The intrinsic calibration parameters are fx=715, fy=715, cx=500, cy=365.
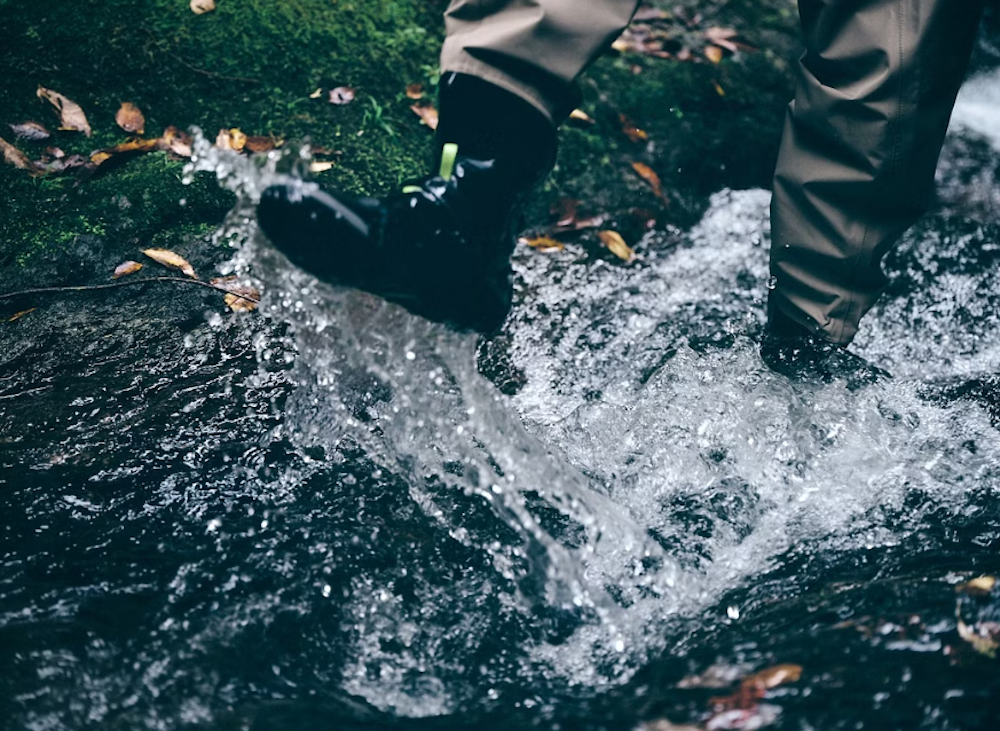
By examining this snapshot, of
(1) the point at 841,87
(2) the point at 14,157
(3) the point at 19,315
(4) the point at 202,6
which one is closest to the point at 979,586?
(1) the point at 841,87


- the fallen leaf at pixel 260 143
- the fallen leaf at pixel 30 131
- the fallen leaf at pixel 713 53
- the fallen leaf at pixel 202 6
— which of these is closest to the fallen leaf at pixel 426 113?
the fallen leaf at pixel 260 143

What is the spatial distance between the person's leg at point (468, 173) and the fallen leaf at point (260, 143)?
116 cm

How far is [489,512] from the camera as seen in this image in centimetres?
207

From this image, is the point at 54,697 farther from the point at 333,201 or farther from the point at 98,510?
the point at 333,201

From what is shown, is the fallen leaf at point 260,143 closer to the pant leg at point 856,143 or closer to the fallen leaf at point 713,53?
the pant leg at point 856,143

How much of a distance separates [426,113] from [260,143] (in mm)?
746

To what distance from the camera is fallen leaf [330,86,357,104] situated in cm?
318

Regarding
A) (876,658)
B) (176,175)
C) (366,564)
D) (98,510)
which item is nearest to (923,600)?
(876,658)

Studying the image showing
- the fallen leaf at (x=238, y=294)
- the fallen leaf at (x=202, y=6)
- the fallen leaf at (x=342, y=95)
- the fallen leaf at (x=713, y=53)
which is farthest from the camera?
the fallen leaf at (x=713, y=53)

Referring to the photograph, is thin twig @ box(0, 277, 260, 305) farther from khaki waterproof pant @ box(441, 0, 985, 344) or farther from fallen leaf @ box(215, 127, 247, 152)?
khaki waterproof pant @ box(441, 0, 985, 344)

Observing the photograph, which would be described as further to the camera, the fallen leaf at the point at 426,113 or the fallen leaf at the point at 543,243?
the fallen leaf at the point at 426,113

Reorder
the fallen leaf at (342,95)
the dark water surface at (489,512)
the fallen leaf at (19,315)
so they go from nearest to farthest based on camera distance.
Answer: the dark water surface at (489,512), the fallen leaf at (19,315), the fallen leaf at (342,95)

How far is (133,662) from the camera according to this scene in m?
1.60

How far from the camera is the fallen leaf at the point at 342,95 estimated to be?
10.4ft
